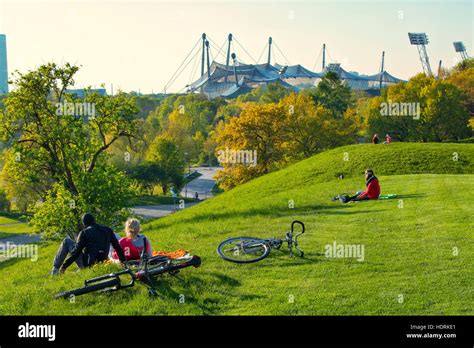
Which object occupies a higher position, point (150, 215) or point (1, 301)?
point (1, 301)

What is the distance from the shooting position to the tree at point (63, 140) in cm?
2753

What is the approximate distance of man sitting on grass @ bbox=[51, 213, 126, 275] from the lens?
1238 centimetres

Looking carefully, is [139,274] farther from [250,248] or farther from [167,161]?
[167,161]

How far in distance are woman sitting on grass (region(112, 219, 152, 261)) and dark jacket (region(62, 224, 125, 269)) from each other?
41 centimetres

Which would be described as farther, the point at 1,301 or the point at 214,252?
the point at 214,252

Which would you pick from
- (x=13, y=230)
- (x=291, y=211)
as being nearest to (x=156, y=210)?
(x=13, y=230)

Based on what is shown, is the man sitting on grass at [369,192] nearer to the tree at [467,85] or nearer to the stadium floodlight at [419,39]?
the tree at [467,85]

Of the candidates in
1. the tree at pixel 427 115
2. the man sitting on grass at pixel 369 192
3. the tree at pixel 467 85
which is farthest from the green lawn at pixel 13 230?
the tree at pixel 467 85

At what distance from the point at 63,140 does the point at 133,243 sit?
672 inches

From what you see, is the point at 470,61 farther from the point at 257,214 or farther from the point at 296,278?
the point at 296,278

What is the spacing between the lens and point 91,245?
1284cm

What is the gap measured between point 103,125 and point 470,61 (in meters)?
90.5
